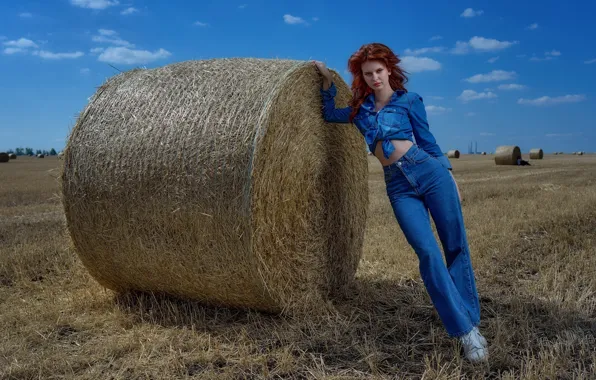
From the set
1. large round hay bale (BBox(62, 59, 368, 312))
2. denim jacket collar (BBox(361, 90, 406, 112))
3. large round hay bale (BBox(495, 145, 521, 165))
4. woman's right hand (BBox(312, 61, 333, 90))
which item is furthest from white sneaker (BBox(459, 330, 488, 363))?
large round hay bale (BBox(495, 145, 521, 165))

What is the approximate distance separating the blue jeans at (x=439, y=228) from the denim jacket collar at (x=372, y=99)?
43 cm

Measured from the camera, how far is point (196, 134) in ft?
13.4

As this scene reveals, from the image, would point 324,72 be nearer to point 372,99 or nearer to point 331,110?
point 331,110

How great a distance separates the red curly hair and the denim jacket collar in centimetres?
3

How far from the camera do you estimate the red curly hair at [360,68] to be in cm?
388

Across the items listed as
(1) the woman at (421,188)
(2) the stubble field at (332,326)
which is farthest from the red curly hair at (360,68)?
(2) the stubble field at (332,326)

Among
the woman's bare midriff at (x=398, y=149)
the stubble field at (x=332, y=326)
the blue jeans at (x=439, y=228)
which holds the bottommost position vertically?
the stubble field at (x=332, y=326)

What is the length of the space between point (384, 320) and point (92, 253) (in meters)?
2.58

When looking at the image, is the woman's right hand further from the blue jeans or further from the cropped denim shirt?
the blue jeans

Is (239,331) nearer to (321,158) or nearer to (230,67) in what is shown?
(321,158)

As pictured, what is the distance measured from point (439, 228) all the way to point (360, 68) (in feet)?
4.26

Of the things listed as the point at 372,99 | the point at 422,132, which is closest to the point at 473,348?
the point at 422,132

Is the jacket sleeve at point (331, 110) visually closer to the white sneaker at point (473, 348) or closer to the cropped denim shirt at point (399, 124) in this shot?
the cropped denim shirt at point (399, 124)

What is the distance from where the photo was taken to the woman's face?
12.7ft
